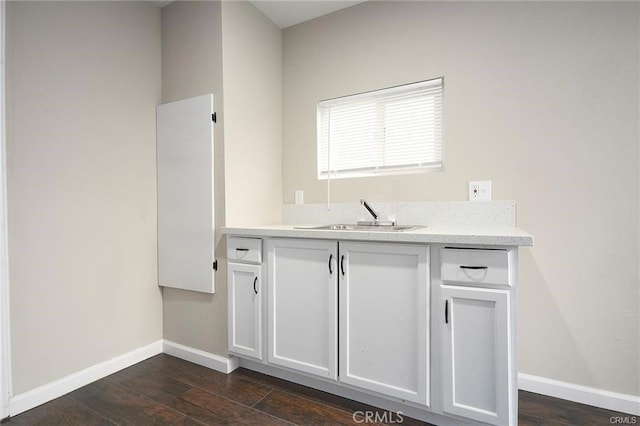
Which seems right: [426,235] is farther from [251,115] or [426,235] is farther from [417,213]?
[251,115]

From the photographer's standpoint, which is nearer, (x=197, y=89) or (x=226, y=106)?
(x=226, y=106)

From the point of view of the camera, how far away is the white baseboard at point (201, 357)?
2.06m

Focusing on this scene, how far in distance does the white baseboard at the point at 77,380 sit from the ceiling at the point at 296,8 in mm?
2607

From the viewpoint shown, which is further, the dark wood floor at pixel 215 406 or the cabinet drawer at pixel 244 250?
the cabinet drawer at pixel 244 250

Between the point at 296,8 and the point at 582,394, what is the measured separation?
302 centimetres

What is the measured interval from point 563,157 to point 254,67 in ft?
6.74

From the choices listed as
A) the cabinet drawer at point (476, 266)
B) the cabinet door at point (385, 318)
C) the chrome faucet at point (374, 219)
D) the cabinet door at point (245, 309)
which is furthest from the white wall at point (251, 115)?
the cabinet drawer at point (476, 266)

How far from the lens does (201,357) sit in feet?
7.07

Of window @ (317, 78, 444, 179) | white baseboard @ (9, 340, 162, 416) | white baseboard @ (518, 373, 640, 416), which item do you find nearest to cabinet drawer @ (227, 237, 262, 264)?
window @ (317, 78, 444, 179)

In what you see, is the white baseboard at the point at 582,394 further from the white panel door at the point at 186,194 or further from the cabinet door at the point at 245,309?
the white panel door at the point at 186,194

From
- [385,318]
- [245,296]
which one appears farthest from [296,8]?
[385,318]

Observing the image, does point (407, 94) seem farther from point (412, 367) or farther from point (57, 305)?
point (57, 305)

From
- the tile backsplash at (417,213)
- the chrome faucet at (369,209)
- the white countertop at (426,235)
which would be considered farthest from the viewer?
the chrome faucet at (369,209)

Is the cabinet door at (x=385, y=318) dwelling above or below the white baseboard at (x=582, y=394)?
above
